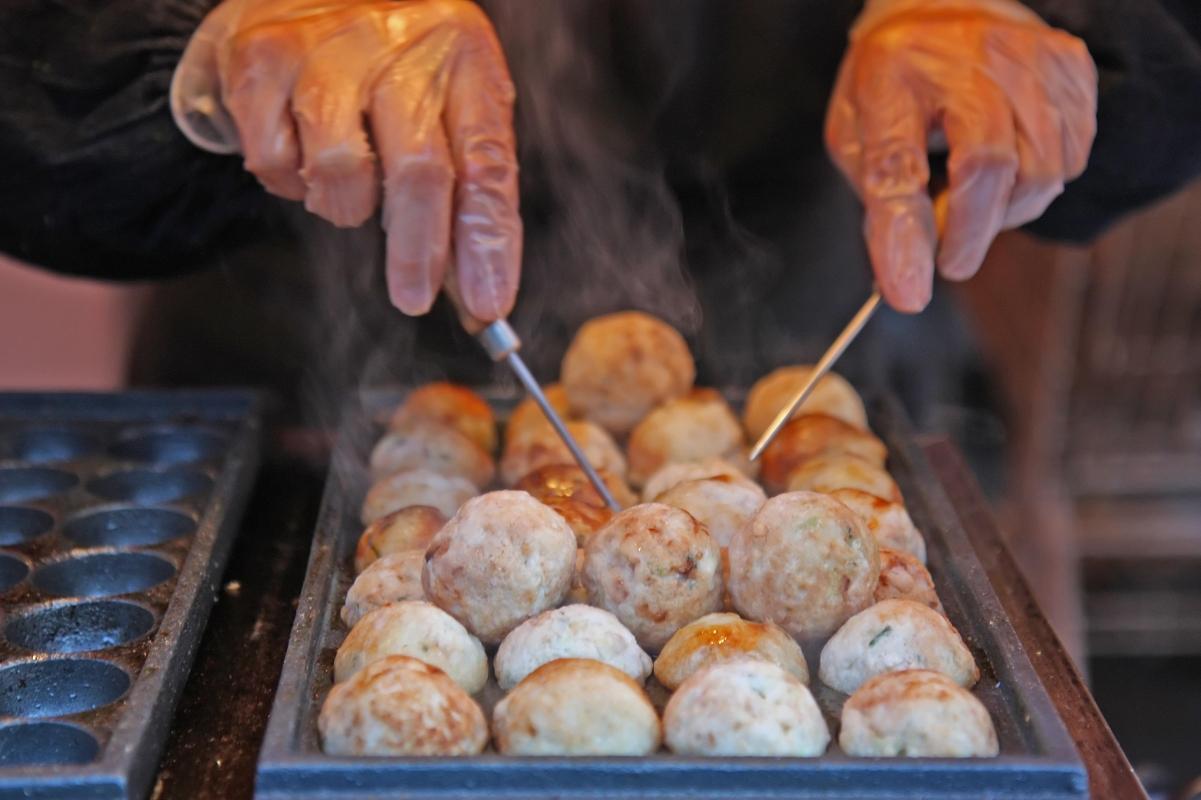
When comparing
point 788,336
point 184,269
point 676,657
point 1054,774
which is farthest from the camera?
point 788,336

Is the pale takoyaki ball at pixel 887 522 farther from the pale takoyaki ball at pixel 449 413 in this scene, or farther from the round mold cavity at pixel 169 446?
the round mold cavity at pixel 169 446

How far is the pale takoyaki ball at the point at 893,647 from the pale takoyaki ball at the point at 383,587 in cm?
50

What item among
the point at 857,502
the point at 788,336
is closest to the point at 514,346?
the point at 857,502

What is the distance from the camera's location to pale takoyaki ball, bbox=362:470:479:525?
1.77 m

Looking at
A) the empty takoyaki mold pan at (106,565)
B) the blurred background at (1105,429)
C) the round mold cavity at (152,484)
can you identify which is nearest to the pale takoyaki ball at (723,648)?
the empty takoyaki mold pan at (106,565)

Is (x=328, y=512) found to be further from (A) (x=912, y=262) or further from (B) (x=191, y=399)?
(A) (x=912, y=262)

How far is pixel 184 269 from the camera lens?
2482mm

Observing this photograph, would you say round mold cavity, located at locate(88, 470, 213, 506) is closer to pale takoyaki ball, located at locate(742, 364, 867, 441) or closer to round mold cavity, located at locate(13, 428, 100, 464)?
round mold cavity, located at locate(13, 428, 100, 464)

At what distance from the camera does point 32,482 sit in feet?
6.32

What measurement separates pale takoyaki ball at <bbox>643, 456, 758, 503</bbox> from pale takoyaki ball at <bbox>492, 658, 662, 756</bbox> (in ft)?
1.73

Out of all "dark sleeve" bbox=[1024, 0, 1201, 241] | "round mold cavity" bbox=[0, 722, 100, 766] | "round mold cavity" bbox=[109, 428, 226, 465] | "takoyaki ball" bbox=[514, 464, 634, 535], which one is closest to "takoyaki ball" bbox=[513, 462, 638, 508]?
"takoyaki ball" bbox=[514, 464, 634, 535]

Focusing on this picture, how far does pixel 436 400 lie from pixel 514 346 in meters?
0.32

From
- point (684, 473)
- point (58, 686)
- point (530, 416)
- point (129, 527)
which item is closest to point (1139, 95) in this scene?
point (684, 473)

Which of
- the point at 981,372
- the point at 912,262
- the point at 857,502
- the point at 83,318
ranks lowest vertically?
the point at 981,372
